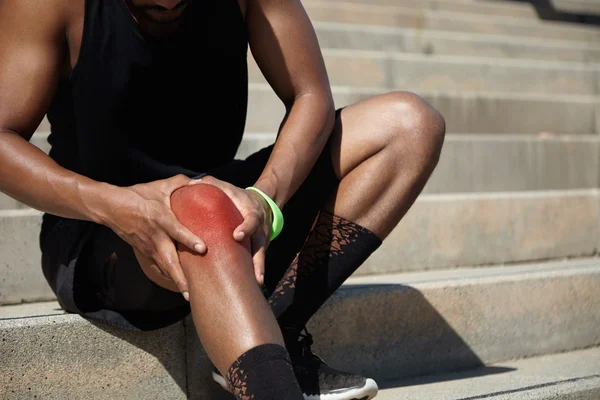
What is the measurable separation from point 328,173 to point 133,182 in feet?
1.36

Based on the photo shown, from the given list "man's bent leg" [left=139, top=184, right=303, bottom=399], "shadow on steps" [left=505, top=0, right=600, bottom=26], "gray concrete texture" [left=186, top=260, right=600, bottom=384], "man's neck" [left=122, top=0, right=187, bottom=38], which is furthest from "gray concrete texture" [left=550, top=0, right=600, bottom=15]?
"man's bent leg" [left=139, top=184, right=303, bottom=399]

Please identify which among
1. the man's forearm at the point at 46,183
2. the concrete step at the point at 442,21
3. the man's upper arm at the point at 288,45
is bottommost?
the concrete step at the point at 442,21

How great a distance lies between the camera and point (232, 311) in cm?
124

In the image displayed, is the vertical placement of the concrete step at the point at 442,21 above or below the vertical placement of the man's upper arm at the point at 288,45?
below

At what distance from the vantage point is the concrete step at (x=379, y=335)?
1635 mm

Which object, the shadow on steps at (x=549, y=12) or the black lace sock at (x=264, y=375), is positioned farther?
the shadow on steps at (x=549, y=12)

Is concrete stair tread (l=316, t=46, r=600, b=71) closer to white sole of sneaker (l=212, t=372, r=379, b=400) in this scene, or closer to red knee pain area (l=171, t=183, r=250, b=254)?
white sole of sneaker (l=212, t=372, r=379, b=400)

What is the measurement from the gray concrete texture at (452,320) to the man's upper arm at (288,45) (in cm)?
54

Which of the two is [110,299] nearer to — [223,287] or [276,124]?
[223,287]

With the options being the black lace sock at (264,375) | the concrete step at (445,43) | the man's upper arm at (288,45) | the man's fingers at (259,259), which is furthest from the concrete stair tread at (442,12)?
the black lace sock at (264,375)

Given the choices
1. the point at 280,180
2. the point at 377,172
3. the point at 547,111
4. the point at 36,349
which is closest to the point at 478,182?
the point at 547,111

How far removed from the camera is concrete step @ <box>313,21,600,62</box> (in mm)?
4258

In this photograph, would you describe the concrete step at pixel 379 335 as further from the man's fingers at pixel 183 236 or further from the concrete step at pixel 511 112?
the concrete step at pixel 511 112

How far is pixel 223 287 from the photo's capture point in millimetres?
1246
